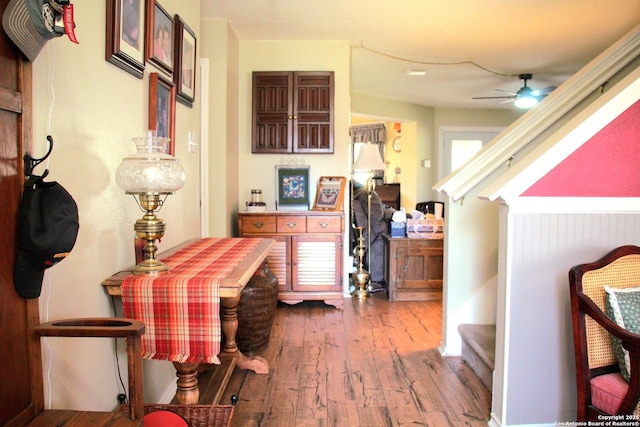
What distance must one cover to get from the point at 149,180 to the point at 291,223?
2510 millimetres

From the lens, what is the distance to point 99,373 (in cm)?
171

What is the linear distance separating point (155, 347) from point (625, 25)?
4.43 meters

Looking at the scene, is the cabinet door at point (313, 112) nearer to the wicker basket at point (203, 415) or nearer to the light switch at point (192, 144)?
the light switch at point (192, 144)

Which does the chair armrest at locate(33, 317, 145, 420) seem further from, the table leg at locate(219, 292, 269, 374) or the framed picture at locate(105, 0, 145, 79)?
the table leg at locate(219, 292, 269, 374)

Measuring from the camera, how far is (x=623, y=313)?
183 cm

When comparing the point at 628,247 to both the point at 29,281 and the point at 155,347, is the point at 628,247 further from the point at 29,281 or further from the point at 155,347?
the point at 29,281

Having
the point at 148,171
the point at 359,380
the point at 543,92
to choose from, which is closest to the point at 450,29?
the point at 543,92

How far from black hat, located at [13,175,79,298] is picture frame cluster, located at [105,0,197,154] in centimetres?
76

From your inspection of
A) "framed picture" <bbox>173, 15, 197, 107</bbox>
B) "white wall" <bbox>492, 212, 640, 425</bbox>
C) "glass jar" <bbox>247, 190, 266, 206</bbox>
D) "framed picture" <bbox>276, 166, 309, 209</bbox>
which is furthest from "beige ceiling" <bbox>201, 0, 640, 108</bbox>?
"white wall" <bbox>492, 212, 640, 425</bbox>

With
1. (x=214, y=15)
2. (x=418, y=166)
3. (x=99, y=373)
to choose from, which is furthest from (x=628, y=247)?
(x=418, y=166)

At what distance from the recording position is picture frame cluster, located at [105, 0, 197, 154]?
5.90 feet

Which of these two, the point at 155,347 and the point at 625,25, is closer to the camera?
the point at 155,347

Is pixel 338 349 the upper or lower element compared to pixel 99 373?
lower

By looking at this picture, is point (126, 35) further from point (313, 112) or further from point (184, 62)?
point (313, 112)
